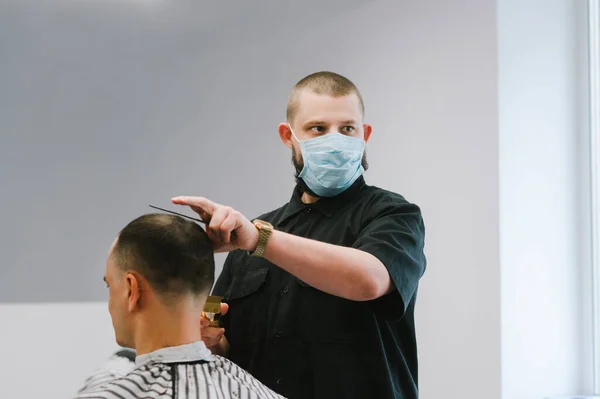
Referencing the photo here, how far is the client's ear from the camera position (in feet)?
5.45

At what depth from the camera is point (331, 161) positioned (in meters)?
2.06

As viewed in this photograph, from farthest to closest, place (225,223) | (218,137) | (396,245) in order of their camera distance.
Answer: (218,137), (396,245), (225,223)

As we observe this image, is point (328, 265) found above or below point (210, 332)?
above

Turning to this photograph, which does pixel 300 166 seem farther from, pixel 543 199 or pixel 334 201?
pixel 543 199

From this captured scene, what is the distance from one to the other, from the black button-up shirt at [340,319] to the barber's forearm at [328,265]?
8 cm

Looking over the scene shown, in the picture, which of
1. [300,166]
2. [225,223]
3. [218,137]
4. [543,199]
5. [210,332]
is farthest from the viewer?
[218,137]

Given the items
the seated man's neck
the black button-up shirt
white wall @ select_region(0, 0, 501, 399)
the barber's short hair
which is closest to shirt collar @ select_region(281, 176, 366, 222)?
the black button-up shirt

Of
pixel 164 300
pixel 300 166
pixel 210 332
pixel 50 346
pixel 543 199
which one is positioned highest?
pixel 300 166

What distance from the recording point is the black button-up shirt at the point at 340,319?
6.32ft

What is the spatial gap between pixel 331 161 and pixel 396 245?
32 cm

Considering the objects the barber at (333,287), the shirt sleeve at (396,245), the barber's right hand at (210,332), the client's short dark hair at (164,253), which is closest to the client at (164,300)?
the client's short dark hair at (164,253)

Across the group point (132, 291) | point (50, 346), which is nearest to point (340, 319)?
point (132, 291)

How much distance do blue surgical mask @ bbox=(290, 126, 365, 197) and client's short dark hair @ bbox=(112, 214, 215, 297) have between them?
0.49 m

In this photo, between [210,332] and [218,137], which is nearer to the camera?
[210,332]
